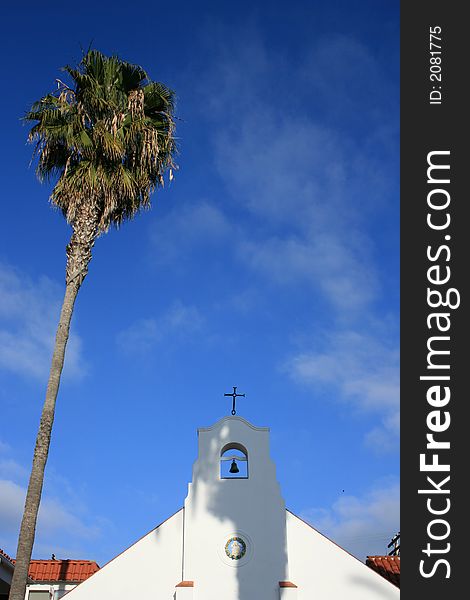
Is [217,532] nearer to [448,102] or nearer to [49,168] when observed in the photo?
[49,168]

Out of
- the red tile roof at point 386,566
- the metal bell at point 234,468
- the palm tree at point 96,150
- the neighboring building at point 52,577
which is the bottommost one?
the neighboring building at point 52,577

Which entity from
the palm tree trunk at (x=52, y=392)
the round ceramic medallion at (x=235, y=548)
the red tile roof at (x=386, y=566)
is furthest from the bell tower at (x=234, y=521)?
the palm tree trunk at (x=52, y=392)

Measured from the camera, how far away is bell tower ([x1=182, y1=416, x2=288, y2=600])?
20.6m

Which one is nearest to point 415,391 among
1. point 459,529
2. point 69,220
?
point 459,529

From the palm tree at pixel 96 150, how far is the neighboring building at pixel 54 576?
11882 millimetres

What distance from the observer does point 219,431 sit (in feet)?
73.7

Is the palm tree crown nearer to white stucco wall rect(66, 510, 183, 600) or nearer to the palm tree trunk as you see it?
the palm tree trunk

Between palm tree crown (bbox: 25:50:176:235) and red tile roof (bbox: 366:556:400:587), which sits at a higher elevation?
palm tree crown (bbox: 25:50:176:235)

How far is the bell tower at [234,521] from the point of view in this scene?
67.6ft

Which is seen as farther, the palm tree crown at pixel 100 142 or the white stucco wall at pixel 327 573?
the white stucco wall at pixel 327 573

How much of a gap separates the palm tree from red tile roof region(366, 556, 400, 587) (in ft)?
45.5

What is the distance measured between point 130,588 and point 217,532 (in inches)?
114

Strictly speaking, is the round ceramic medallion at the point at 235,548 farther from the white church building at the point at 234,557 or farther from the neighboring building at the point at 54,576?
the neighboring building at the point at 54,576

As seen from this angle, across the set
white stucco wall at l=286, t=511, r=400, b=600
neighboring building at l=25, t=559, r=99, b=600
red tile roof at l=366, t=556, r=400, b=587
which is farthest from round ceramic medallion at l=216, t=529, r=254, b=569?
neighboring building at l=25, t=559, r=99, b=600
